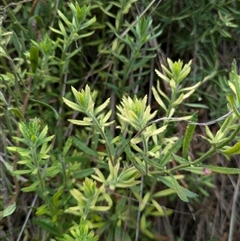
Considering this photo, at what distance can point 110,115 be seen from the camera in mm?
1063

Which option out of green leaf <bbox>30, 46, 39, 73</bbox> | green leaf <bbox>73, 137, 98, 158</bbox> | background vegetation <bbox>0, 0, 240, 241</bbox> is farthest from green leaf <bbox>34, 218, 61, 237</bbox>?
green leaf <bbox>30, 46, 39, 73</bbox>

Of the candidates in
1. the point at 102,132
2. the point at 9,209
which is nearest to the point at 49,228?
the point at 9,209

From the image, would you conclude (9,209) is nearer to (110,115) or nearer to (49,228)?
(49,228)

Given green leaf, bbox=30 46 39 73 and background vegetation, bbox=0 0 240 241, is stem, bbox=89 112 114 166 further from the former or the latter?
green leaf, bbox=30 46 39 73

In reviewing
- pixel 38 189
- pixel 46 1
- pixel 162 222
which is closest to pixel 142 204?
pixel 162 222

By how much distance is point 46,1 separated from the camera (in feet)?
3.78

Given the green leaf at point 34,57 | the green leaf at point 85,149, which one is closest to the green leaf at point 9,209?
the green leaf at point 85,149

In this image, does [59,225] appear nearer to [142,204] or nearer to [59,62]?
[142,204]

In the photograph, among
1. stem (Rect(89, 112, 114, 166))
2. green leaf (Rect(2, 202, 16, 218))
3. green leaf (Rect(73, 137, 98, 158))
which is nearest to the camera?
stem (Rect(89, 112, 114, 166))

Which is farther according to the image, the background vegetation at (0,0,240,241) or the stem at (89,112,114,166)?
the background vegetation at (0,0,240,241)

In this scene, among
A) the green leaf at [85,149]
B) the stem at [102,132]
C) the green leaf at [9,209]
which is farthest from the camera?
the green leaf at [85,149]

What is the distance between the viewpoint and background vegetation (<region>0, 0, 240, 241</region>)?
39.5 inches

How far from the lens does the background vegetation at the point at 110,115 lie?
1.00 meters

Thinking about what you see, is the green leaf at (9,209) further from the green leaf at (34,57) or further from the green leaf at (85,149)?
the green leaf at (34,57)
